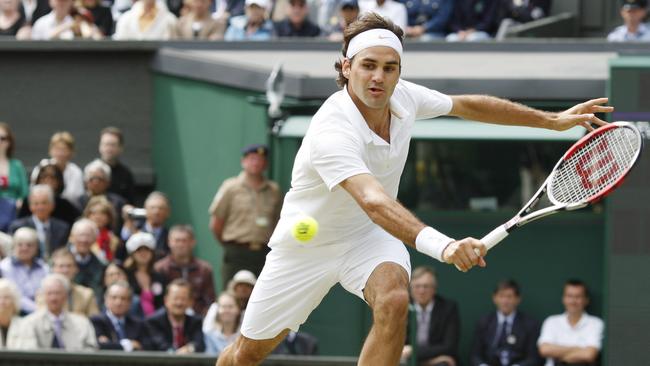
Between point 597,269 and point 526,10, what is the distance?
3.96 m

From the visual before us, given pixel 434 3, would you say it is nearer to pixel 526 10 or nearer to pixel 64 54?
pixel 526 10

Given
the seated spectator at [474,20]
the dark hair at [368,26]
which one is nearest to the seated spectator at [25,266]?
the seated spectator at [474,20]

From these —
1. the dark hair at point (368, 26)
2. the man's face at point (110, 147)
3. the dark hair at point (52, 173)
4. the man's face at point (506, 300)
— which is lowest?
the man's face at point (506, 300)

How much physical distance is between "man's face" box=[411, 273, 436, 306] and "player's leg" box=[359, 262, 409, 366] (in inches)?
174

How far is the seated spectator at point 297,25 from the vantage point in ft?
46.2

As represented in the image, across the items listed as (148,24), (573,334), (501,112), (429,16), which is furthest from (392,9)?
(501,112)

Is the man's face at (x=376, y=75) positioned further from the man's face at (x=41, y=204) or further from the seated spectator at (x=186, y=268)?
the man's face at (x=41, y=204)

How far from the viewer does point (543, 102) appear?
39.0 feet

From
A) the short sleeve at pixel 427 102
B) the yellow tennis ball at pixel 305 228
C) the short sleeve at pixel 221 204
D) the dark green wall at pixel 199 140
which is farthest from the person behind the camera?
the dark green wall at pixel 199 140

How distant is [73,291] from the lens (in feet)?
37.0

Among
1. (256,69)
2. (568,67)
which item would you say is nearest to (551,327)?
(568,67)

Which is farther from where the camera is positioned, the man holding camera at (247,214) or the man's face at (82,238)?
the man holding camera at (247,214)

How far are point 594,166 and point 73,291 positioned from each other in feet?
17.6

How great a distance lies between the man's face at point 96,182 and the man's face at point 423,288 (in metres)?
2.80
